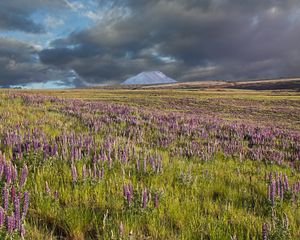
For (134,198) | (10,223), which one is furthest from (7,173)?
(134,198)

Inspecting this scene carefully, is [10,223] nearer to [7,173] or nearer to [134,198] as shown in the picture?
[7,173]

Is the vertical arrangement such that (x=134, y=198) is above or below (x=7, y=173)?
below

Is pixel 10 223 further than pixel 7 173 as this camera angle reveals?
No

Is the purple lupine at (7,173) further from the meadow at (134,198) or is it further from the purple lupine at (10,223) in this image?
the purple lupine at (10,223)

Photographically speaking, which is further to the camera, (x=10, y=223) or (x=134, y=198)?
(x=134, y=198)

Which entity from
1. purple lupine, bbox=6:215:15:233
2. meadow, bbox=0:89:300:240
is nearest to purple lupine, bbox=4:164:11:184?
meadow, bbox=0:89:300:240

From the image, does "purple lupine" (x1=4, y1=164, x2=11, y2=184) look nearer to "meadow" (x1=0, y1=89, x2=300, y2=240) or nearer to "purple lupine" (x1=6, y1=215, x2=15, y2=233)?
"meadow" (x1=0, y1=89, x2=300, y2=240)

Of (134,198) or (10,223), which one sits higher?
(10,223)

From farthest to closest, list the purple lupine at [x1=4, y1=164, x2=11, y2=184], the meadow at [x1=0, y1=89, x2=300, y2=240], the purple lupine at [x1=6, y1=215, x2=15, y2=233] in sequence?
1. the purple lupine at [x1=4, y1=164, x2=11, y2=184]
2. the meadow at [x1=0, y1=89, x2=300, y2=240]
3. the purple lupine at [x1=6, y1=215, x2=15, y2=233]

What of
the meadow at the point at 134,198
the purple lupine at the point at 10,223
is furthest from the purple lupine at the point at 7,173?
the purple lupine at the point at 10,223

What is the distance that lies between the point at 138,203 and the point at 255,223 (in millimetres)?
1396

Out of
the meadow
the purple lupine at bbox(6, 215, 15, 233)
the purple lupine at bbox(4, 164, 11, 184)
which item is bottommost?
the meadow

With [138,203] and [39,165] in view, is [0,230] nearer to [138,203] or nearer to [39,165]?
[138,203]

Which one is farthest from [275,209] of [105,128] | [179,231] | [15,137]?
[105,128]
